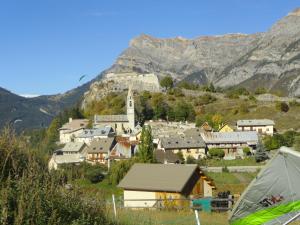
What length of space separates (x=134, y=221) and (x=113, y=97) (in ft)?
336

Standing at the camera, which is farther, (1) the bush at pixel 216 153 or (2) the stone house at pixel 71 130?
(2) the stone house at pixel 71 130

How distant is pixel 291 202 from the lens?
19.2 ft

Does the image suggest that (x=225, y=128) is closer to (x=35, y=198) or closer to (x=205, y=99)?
(x=205, y=99)

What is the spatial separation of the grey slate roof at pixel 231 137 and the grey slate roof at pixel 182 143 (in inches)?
110

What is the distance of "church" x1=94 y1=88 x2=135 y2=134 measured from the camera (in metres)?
91.6

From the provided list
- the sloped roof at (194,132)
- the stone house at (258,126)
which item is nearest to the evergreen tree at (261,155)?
the sloped roof at (194,132)

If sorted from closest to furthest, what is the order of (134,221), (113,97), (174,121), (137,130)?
1. (134,221)
2. (137,130)
3. (174,121)
4. (113,97)

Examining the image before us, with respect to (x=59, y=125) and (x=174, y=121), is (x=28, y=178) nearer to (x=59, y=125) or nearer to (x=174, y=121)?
(x=174, y=121)

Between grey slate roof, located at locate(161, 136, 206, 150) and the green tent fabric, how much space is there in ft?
222

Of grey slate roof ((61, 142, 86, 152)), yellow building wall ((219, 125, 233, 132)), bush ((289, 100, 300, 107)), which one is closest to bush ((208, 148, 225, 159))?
yellow building wall ((219, 125, 233, 132))

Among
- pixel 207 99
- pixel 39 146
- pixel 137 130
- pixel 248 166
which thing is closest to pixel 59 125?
pixel 137 130

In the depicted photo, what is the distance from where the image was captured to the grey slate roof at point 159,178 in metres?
30.9

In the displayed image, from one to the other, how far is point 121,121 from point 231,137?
23209 millimetres

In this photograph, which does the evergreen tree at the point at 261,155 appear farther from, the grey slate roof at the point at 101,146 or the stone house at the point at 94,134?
the stone house at the point at 94,134
